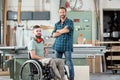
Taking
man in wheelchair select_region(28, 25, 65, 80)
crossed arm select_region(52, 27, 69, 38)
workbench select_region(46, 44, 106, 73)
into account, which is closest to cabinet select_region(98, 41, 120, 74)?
workbench select_region(46, 44, 106, 73)

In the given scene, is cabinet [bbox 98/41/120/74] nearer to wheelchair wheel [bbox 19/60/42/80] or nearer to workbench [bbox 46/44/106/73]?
workbench [bbox 46/44/106/73]

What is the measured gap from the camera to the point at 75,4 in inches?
458

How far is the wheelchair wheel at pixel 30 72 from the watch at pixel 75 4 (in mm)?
5066

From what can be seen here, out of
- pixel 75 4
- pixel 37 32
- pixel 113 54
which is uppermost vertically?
pixel 75 4

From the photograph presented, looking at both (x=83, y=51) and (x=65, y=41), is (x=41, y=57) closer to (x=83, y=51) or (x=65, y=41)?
(x=65, y=41)

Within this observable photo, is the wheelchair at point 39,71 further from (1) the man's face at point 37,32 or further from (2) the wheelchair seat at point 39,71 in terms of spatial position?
(1) the man's face at point 37,32

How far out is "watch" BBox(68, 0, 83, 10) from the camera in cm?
1162

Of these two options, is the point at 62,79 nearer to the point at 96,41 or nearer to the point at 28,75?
the point at 28,75

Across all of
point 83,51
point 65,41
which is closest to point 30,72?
point 65,41

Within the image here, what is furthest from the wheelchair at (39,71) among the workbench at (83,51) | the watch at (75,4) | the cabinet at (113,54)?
the watch at (75,4)

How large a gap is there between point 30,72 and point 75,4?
5611 mm

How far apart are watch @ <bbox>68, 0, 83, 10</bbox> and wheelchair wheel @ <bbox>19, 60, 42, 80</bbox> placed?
507 cm

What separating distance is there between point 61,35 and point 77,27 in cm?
508

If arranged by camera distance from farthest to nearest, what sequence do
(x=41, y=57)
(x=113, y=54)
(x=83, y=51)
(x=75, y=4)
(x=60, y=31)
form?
1. (x=113, y=54)
2. (x=75, y=4)
3. (x=83, y=51)
4. (x=60, y=31)
5. (x=41, y=57)
